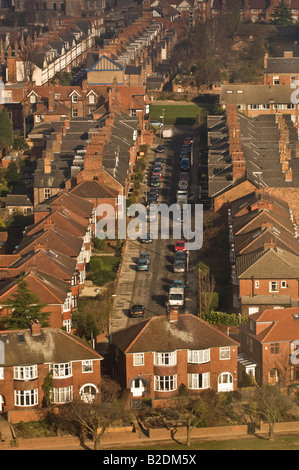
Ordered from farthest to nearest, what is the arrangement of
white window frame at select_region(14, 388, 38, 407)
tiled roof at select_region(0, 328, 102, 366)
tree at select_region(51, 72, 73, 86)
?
tree at select_region(51, 72, 73, 86) < white window frame at select_region(14, 388, 38, 407) < tiled roof at select_region(0, 328, 102, 366)

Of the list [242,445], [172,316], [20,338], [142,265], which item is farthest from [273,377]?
[142,265]

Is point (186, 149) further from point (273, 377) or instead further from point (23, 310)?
point (273, 377)

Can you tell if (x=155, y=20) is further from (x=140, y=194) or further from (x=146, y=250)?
(x=146, y=250)

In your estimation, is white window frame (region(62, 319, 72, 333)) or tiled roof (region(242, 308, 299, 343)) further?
white window frame (region(62, 319, 72, 333))

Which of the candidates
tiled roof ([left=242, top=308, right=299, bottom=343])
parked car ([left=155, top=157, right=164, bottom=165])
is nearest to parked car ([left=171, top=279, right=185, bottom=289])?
tiled roof ([left=242, top=308, right=299, bottom=343])

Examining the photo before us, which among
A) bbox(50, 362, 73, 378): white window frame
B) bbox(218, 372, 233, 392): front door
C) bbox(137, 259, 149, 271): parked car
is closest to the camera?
bbox(50, 362, 73, 378): white window frame

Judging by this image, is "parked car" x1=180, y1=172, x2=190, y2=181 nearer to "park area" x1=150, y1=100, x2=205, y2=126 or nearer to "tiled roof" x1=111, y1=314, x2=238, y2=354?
"park area" x1=150, y1=100, x2=205, y2=126
